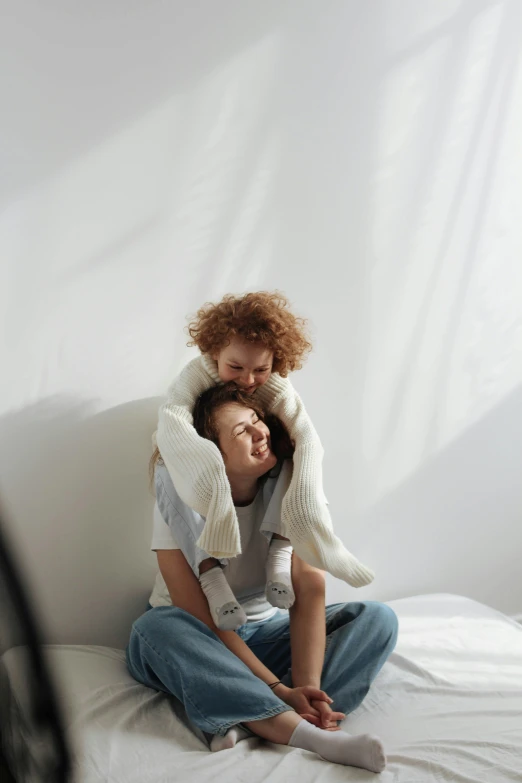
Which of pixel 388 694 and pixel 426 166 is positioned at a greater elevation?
pixel 426 166

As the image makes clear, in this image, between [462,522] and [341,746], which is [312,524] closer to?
[341,746]

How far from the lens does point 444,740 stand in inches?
49.5

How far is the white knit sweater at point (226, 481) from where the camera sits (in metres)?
1.31

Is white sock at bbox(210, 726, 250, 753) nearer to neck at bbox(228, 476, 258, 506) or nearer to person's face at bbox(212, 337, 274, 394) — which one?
neck at bbox(228, 476, 258, 506)

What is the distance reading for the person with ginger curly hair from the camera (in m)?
1.33

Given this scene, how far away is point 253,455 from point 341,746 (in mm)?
516

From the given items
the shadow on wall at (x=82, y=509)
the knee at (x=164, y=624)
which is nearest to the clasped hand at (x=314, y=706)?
the knee at (x=164, y=624)

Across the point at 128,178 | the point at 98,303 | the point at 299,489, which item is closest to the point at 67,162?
the point at 128,178

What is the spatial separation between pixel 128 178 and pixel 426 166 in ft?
2.50

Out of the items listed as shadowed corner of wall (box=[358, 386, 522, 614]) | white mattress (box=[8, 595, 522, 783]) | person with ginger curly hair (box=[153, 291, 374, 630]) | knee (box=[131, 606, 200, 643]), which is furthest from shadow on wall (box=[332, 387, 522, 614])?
knee (box=[131, 606, 200, 643])

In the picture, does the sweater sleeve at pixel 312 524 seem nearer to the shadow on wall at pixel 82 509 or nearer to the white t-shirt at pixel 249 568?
the white t-shirt at pixel 249 568

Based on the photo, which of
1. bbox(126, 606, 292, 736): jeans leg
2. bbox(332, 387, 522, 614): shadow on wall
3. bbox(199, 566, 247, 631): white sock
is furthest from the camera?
bbox(332, 387, 522, 614): shadow on wall

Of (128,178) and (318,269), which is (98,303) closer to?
(128,178)

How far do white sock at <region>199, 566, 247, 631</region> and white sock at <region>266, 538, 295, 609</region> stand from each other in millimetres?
75
